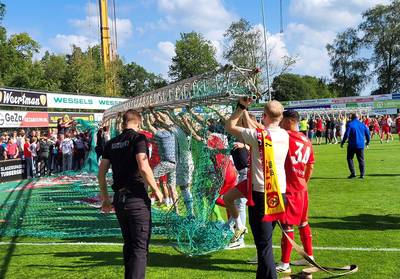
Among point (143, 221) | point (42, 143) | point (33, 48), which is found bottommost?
point (143, 221)

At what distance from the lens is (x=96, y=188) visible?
44.4 feet

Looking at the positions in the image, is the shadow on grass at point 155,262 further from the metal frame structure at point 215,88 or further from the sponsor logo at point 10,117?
the sponsor logo at point 10,117

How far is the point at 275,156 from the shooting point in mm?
4434

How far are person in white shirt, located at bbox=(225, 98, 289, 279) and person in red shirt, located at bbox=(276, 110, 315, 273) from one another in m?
0.28

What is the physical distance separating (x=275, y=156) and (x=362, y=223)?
13.1 ft

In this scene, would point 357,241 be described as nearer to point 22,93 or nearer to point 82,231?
point 82,231

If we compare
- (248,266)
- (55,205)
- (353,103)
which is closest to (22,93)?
(55,205)

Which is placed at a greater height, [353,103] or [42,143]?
[353,103]

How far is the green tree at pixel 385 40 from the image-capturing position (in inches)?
2466

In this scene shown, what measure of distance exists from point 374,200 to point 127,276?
690cm

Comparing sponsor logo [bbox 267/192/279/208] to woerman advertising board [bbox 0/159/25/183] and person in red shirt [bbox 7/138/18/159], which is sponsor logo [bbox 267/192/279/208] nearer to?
woerman advertising board [bbox 0/159/25/183]

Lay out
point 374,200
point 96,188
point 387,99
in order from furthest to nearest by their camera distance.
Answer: point 387,99
point 96,188
point 374,200

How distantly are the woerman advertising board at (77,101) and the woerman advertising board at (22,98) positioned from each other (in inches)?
28.3

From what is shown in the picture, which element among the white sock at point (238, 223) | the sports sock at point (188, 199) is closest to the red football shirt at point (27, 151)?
the sports sock at point (188, 199)
